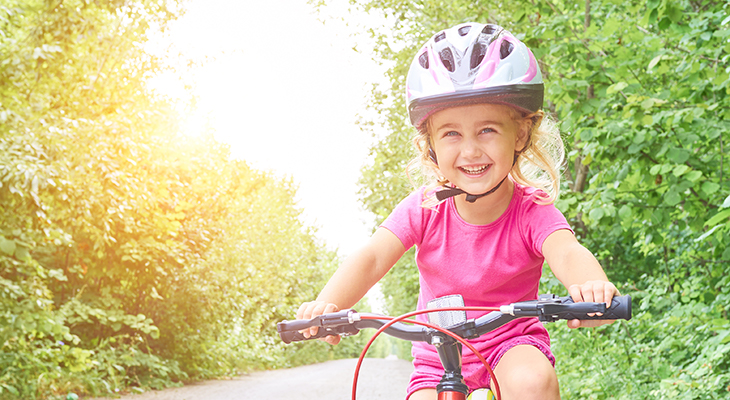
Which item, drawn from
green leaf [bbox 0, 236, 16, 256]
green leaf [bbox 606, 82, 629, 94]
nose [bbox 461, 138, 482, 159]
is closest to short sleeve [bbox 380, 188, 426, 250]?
nose [bbox 461, 138, 482, 159]

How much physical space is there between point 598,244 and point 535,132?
973cm

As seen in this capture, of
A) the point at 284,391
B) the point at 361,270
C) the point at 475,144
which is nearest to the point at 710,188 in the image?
the point at 475,144

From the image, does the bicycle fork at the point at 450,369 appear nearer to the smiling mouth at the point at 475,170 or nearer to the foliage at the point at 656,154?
the smiling mouth at the point at 475,170

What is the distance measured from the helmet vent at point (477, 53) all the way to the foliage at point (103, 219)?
5.23 meters

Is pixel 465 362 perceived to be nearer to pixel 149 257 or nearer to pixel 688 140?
pixel 688 140

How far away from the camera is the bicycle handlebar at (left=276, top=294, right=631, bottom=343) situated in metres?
1.67

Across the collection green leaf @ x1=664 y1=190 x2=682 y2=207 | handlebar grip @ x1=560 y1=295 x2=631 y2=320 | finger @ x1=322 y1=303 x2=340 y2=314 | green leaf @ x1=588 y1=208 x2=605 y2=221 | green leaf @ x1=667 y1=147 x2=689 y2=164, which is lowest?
handlebar grip @ x1=560 y1=295 x2=631 y2=320

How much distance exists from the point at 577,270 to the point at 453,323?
1.70 ft

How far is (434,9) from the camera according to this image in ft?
39.7

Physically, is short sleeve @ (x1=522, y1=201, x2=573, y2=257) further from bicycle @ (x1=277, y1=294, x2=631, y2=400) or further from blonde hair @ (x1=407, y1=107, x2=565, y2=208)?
bicycle @ (x1=277, y1=294, x2=631, y2=400)

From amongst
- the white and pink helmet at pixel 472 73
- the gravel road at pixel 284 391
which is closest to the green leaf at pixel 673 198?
the white and pink helmet at pixel 472 73

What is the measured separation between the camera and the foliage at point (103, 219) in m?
7.33

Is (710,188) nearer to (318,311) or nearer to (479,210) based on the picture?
(479,210)

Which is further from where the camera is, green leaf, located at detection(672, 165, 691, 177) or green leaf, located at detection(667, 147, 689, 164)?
green leaf, located at detection(667, 147, 689, 164)
